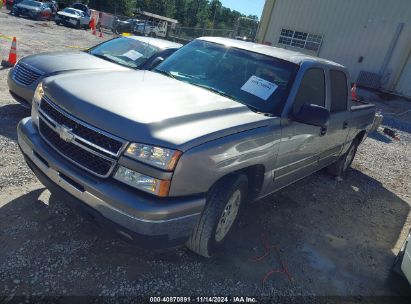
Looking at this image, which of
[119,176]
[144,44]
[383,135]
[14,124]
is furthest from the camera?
[383,135]

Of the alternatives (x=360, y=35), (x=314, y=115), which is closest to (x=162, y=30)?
(x=360, y=35)

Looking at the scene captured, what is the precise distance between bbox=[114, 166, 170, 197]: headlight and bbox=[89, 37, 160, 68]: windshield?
4179 millimetres

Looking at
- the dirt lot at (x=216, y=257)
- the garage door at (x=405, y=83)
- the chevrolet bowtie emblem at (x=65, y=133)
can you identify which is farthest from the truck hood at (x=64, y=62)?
the garage door at (x=405, y=83)

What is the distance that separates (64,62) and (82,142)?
144 inches

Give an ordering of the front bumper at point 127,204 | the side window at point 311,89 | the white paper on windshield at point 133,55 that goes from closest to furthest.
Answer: the front bumper at point 127,204, the side window at point 311,89, the white paper on windshield at point 133,55

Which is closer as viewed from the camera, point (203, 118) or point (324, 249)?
point (203, 118)

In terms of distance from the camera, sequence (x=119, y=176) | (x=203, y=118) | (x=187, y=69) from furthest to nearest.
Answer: (x=187, y=69)
(x=203, y=118)
(x=119, y=176)

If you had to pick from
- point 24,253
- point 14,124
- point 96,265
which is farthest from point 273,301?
point 14,124

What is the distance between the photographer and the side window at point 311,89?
12.3 feet

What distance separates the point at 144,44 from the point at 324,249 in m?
4.95

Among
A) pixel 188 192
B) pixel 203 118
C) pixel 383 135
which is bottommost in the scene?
pixel 383 135

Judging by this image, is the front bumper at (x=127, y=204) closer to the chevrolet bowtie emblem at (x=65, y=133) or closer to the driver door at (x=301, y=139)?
the chevrolet bowtie emblem at (x=65, y=133)

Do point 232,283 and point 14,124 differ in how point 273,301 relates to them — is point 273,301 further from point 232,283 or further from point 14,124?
point 14,124

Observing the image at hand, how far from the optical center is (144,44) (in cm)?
690
